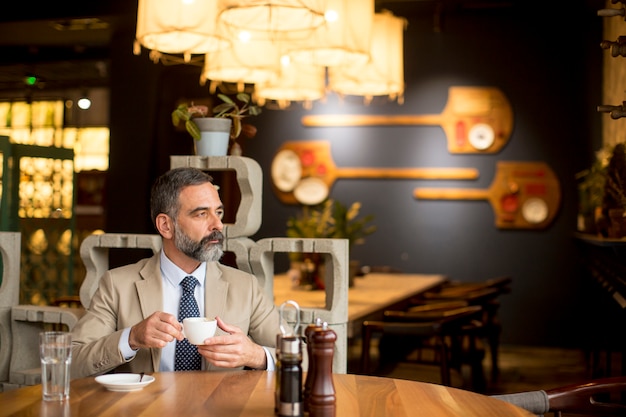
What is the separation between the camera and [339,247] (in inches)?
138

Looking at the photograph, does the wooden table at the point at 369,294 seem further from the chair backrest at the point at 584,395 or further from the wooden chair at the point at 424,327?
the chair backrest at the point at 584,395

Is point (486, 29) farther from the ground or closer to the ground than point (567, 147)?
farther from the ground

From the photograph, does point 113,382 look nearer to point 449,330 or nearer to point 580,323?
point 449,330

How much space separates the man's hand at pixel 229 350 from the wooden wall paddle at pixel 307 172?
667 cm

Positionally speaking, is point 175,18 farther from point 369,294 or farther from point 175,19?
point 369,294

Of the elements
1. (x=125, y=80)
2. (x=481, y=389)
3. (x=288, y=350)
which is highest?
(x=125, y=80)

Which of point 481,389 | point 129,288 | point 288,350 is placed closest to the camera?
point 288,350

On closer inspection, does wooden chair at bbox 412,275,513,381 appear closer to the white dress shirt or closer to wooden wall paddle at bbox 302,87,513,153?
wooden wall paddle at bbox 302,87,513,153

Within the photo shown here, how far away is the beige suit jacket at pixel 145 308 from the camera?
266 cm

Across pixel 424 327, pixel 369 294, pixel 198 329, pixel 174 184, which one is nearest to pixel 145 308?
pixel 174 184

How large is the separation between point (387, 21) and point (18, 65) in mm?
5491

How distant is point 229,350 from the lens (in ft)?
7.81

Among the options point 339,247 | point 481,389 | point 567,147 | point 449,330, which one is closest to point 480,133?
point 567,147

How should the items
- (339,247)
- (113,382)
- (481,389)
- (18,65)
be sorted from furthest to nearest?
(18,65) → (481,389) → (339,247) → (113,382)
